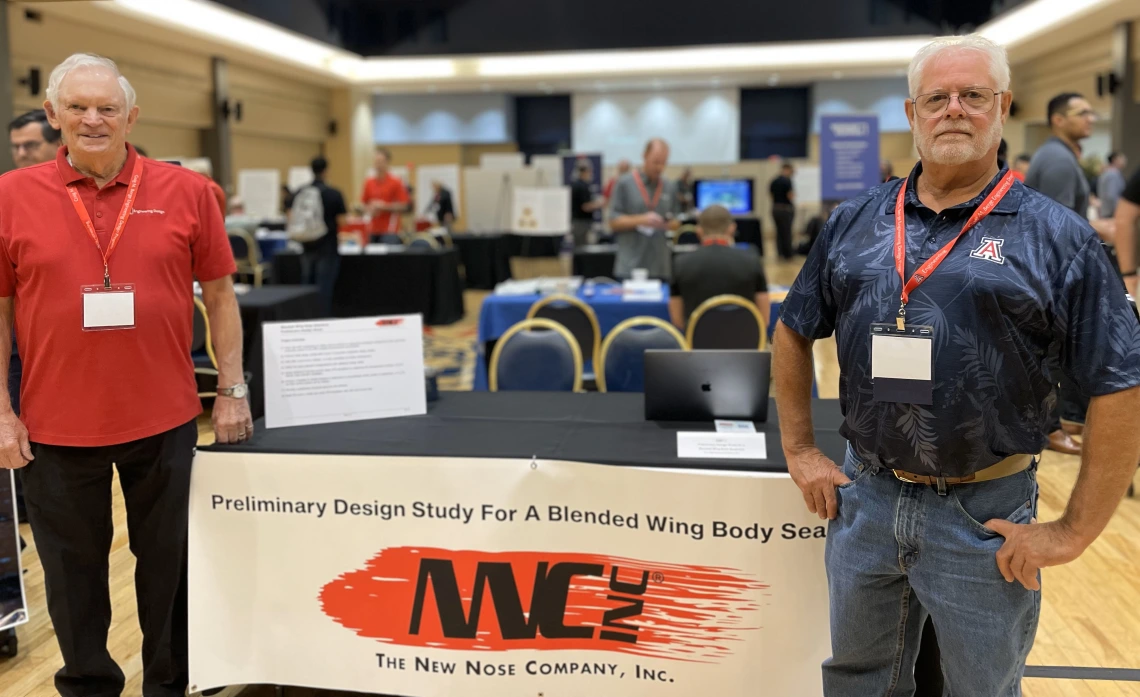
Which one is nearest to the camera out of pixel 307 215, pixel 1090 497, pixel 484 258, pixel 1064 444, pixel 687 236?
pixel 1090 497

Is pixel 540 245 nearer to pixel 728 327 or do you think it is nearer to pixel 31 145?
pixel 728 327

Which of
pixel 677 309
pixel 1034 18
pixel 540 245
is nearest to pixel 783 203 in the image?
pixel 1034 18

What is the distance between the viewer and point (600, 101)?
1773 cm

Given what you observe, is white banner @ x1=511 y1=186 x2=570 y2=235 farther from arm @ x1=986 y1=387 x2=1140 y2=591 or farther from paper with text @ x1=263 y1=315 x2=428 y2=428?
arm @ x1=986 y1=387 x2=1140 y2=591

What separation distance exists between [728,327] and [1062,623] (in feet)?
6.31

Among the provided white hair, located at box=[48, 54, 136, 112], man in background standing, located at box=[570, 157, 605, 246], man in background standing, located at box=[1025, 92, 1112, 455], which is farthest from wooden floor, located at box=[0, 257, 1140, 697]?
man in background standing, located at box=[570, 157, 605, 246]

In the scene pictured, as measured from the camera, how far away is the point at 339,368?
8.09ft

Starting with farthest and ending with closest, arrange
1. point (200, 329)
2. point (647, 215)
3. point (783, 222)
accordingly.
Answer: point (783, 222)
point (647, 215)
point (200, 329)

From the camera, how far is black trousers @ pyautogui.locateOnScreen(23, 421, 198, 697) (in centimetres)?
204

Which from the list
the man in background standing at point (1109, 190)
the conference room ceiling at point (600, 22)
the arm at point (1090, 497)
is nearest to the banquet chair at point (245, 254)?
the conference room ceiling at point (600, 22)

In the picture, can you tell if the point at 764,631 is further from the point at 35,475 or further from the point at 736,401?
the point at 35,475

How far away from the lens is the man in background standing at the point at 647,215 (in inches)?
237

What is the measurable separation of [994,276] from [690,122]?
668 inches

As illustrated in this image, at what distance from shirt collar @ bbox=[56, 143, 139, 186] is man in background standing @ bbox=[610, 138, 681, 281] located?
4.26 meters
